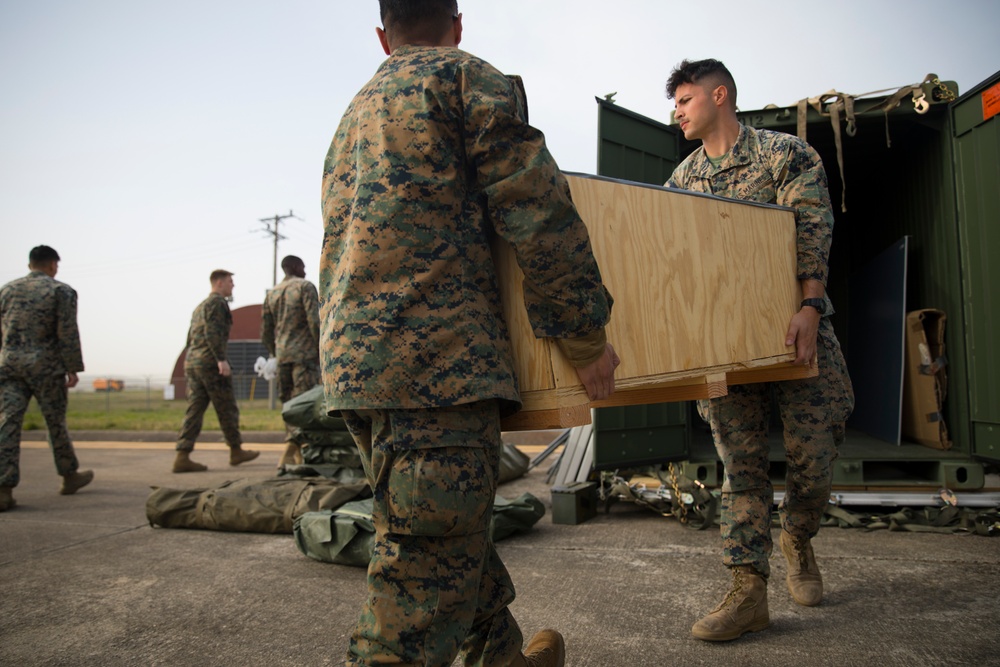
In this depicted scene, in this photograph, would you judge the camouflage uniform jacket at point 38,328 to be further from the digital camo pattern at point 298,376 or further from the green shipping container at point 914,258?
the green shipping container at point 914,258

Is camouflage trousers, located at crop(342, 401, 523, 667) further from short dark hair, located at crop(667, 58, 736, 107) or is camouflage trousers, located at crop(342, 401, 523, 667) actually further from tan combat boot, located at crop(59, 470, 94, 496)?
tan combat boot, located at crop(59, 470, 94, 496)

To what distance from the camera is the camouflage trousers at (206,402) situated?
22.7 feet

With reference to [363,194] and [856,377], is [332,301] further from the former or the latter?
[856,377]

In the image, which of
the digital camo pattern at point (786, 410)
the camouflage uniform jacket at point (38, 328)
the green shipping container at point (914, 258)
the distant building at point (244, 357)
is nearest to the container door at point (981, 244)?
the green shipping container at point (914, 258)

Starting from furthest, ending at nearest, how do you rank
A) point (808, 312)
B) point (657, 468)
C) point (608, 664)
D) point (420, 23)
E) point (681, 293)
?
point (657, 468) → point (808, 312) → point (608, 664) → point (681, 293) → point (420, 23)

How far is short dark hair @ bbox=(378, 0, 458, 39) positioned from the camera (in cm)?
167

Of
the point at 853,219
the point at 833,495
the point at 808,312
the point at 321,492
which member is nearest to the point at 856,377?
the point at 853,219

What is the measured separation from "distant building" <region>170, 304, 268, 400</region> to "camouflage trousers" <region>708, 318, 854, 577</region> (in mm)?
28054

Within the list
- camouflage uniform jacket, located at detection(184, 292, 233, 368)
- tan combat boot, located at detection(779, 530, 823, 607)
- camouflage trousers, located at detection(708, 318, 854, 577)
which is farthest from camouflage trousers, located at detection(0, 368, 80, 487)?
tan combat boot, located at detection(779, 530, 823, 607)

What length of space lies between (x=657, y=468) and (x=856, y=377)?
2.69m

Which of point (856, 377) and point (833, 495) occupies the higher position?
point (856, 377)

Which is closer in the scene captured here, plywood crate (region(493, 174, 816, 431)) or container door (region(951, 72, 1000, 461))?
plywood crate (region(493, 174, 816, 431))

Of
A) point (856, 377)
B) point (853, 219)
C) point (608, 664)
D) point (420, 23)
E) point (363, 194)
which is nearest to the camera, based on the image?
point (363, 194)

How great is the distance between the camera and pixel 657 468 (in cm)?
448
